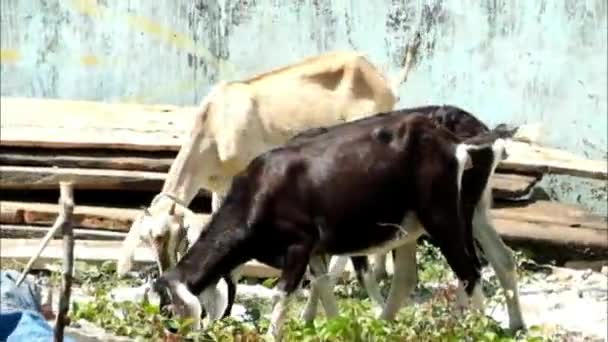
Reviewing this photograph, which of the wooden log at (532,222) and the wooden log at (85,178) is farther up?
the wooden log at (85,178)

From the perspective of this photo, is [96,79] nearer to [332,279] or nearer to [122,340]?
[332,279]

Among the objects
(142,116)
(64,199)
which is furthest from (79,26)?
(64,199)

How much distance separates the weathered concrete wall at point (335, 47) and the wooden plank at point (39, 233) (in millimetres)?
1023

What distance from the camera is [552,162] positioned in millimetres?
11891

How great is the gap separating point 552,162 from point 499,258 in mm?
2440

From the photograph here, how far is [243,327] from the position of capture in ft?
27.5

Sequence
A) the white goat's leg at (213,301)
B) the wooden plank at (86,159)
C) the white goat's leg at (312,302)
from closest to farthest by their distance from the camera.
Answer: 1. the white goat's leg at (213,301)
2. the white goat's leg at (312,302)
3. the wooden plank at (86,159)

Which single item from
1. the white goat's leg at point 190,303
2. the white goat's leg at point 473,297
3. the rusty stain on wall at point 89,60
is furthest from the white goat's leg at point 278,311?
the rusty stain on wall at point 89,60

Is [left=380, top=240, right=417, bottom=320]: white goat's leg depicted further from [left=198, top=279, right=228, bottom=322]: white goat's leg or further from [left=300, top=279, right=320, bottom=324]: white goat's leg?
[left=198, top=279, right=228, bottom=322]: white goat's leg

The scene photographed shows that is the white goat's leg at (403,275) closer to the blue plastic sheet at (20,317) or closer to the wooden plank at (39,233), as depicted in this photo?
the blue plastic sheet at (20,317)

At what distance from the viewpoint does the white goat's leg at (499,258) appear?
9.51m

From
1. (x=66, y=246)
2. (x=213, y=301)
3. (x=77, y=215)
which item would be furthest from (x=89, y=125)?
(x=66, y=246)

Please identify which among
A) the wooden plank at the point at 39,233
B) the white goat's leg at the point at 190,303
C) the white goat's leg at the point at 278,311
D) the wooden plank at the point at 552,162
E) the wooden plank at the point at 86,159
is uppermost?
the white goat's leg at the point at 190,303

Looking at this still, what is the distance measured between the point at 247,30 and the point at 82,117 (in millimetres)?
2922
